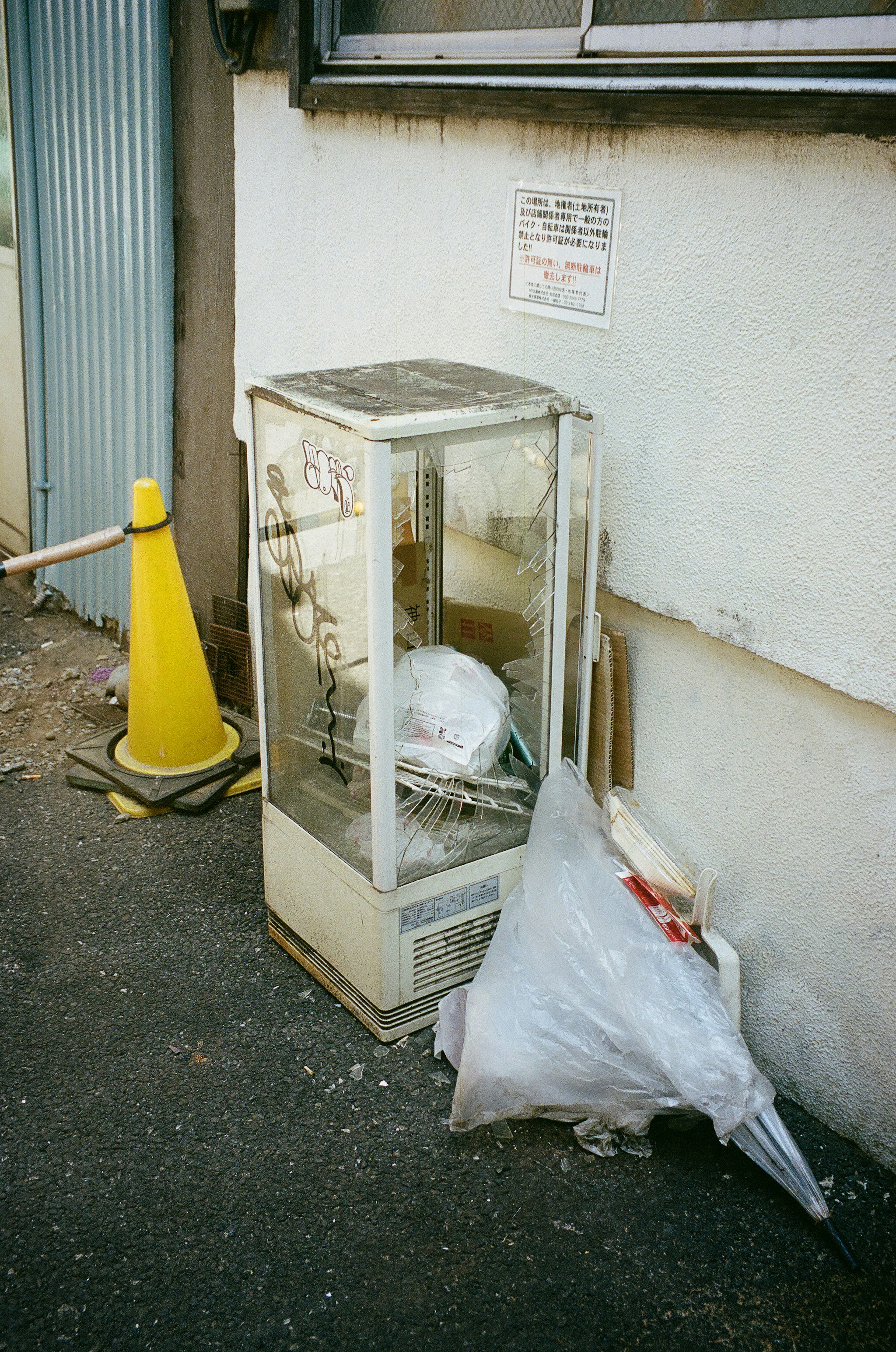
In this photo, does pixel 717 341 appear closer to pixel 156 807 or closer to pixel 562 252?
pixel 562 252

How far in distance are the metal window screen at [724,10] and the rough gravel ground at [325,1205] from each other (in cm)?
242

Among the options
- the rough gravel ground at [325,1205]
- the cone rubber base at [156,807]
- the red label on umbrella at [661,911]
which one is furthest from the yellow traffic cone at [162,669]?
the red label on umbrella at [661,911]

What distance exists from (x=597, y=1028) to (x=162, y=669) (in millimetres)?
2085

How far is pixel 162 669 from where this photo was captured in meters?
3.85

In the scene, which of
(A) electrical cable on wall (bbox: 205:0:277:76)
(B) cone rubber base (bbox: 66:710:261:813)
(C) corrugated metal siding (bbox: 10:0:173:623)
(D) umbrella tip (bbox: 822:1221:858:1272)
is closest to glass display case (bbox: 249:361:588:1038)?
(B) cone rubber base (bbox: 66:710:261:813)

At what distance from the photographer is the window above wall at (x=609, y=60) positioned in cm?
210

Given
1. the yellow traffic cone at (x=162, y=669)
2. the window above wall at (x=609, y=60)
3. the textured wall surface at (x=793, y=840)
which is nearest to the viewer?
the window above wall at (x=609, y=60)

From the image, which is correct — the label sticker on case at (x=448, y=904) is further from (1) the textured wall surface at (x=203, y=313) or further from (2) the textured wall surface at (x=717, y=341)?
(1) the textured wall surface at (x=203, y=313)

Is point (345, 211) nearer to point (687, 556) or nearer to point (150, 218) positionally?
point (150, 218)

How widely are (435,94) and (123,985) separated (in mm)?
2616

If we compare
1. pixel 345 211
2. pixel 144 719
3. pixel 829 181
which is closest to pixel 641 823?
pixel 829 181

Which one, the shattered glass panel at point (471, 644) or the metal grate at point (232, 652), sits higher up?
the shattered glass panel at point (471, 644)

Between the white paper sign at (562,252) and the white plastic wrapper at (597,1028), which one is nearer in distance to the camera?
the white plastic wrapper at (597,1028)

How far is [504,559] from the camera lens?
3.21 m
